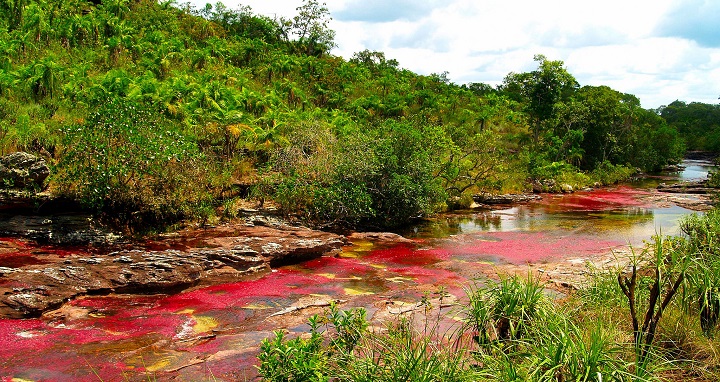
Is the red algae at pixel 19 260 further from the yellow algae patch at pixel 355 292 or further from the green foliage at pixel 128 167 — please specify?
the yellow algae patch at pixel 355 292

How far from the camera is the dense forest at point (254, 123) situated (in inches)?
604

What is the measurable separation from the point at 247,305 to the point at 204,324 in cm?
124

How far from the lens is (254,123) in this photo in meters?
22.1

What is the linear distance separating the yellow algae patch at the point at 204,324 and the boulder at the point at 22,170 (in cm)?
885

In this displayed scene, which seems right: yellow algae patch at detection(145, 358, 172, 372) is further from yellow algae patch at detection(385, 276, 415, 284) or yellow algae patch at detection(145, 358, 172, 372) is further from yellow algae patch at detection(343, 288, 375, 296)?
yellow algae patch at detection(385, 276, 415, 284)

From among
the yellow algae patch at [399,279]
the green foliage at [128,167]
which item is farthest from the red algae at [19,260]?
the yellow algae patch at [399,279]

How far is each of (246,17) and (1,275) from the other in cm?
3813

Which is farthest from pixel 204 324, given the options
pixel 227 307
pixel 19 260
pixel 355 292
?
pixel 19 260

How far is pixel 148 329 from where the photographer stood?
848cm

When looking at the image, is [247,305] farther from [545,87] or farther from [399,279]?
[545,87]

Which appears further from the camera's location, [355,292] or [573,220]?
[573,220]

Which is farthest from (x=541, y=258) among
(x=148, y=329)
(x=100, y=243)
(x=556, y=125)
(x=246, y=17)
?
(x=246, y=17)

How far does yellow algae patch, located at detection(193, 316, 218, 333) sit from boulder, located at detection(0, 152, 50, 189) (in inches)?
348

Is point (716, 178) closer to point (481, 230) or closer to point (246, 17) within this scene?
point (481, 230)
